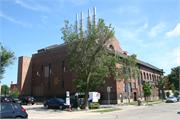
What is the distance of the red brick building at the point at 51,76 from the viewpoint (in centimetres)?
4179

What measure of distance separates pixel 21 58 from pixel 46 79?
35.3 feet

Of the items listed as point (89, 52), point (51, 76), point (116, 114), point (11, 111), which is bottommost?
point (116, 114)

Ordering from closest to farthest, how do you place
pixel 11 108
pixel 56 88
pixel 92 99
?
pixel 11 108 < pixel 92 99 < pixel 56 88

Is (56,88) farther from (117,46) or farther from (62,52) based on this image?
(117,46)

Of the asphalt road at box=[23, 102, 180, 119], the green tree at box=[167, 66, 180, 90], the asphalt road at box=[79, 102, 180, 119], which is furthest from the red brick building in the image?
the green tree at box=[167, 66, 180, 90]

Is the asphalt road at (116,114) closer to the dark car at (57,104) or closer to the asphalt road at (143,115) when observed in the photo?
the asphalt road at (143,115)

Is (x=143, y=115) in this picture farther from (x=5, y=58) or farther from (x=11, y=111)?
(x=5, y=58)

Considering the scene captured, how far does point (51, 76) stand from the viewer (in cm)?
4600

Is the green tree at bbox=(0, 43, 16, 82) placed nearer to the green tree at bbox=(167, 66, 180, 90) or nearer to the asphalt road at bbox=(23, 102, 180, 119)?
the asphalt road at bbox=(23, 102, 180, 119)

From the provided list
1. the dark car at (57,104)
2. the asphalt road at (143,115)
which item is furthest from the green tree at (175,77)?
the dark car at (57,104)

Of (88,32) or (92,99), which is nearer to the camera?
(88,32)

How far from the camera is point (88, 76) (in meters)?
23.7

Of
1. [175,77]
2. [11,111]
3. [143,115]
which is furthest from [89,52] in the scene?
[175,77]

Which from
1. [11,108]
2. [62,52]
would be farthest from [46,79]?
[11,108]
